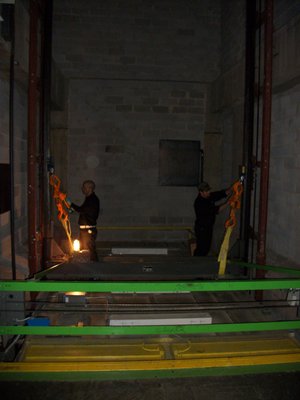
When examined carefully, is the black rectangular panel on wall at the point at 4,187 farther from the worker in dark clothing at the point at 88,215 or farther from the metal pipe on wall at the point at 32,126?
the worker in dark clothing at the point at 88,215

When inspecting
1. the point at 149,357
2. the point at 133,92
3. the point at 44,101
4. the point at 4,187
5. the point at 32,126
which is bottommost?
the point at 149,357

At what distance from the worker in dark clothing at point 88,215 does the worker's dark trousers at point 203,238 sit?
7.56 ft

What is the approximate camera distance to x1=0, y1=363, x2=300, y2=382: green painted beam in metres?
3.65

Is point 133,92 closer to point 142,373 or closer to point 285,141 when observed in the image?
point 285,141

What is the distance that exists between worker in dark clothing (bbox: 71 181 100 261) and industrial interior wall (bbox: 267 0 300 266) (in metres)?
3.71

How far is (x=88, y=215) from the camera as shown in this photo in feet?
25.8

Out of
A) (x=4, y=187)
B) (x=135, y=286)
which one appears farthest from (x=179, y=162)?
(x=135, y=286)

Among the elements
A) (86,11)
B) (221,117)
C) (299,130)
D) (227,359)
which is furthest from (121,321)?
(86,11)

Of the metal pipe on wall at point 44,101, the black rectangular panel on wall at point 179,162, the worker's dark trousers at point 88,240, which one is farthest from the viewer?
the black rectangular panel on wall at point 179,162

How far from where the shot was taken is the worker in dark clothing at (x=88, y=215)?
778cm

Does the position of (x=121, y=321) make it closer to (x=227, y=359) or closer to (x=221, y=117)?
(x=227, y=359)

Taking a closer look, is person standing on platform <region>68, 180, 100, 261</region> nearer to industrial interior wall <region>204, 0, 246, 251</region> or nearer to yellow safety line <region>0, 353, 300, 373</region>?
industrial interior wall <region>204, 0, 246, 251</region>

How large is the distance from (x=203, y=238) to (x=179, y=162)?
12.9 ft

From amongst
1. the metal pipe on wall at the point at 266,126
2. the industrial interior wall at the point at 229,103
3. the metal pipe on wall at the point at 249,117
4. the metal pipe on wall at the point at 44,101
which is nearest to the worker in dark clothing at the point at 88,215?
the metal pipe on wall at the point at 44,101
